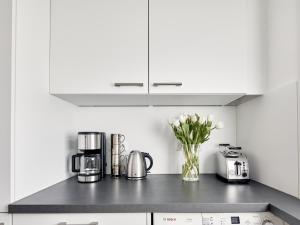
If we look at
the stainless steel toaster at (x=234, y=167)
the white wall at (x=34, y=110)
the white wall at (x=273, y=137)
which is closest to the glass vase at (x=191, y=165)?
the stainless steel toaster at (x=234, y=167)

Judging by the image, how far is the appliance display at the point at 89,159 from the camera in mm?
1382

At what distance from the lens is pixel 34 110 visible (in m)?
1.07

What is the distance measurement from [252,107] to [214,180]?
1.61ft

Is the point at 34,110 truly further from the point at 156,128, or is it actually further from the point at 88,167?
the point at 156,128

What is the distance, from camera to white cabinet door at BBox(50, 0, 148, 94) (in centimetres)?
124

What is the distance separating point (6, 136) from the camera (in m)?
0.92

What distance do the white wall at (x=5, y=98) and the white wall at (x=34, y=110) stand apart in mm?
34

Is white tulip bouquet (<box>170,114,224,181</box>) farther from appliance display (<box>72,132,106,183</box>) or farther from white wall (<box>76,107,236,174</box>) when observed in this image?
appliance display (<box>72,132,106,183</box>)

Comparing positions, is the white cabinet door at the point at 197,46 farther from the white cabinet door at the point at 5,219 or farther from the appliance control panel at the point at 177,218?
the white cabinet door at the point at 5,219

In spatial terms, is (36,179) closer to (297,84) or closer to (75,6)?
(75,6)

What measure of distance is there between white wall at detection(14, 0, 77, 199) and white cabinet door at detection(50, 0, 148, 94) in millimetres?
69

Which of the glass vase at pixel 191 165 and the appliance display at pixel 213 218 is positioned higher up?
the glass vase at pixel 191 165

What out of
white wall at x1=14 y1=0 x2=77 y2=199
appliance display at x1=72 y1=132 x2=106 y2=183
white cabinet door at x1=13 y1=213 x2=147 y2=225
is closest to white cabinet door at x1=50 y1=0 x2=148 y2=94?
white wall at x1=14 y1=0 x2=77 y2=199

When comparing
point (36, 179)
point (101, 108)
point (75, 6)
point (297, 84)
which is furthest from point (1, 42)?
point (297, 84)
